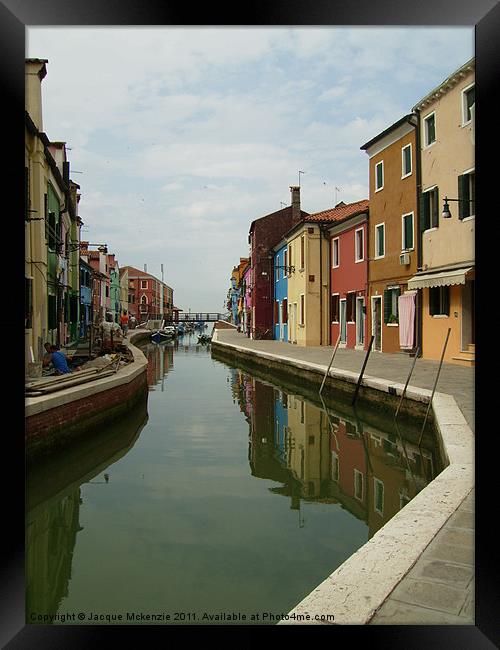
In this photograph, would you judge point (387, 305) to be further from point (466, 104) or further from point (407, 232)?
point (466, 104)

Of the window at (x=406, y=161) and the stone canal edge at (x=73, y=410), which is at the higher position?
the window at (x=406, y=161)

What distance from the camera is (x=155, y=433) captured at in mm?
10922

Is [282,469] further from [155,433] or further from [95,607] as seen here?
[95,607]

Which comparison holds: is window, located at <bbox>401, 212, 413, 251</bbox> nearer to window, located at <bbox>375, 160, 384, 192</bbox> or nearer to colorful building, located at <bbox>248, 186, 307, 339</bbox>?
window, located at <bbox>375, 160, 384, 192</bbox>

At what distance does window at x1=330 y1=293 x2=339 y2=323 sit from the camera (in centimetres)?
2456

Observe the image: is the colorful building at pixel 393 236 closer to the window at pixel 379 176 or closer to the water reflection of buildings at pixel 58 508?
the window at pixel 379 176

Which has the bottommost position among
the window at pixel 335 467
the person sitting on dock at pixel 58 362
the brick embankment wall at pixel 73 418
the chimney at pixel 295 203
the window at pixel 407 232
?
the window at pixel 335 467

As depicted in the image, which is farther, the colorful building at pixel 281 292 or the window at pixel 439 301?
the colorful building at pixel 281 292

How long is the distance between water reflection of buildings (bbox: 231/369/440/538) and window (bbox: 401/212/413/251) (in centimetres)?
726

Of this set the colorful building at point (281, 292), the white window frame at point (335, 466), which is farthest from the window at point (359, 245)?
the white window frame at point (335, 466)

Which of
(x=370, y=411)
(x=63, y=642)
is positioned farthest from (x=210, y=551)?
(x=370, y=411)

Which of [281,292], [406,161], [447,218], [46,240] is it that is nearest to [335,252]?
[406,161]

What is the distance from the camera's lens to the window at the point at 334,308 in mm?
24562

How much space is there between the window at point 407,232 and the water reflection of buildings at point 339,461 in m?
7.26
